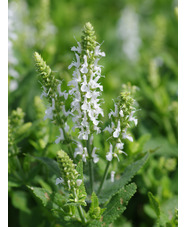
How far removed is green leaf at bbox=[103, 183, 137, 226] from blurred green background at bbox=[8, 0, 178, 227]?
1.79 ft

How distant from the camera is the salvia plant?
181 cm

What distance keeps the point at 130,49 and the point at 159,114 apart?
2067 mm

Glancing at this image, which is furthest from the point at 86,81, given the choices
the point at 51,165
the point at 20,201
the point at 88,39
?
the point at 20,201

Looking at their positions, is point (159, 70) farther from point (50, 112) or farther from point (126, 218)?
point (50, 112)

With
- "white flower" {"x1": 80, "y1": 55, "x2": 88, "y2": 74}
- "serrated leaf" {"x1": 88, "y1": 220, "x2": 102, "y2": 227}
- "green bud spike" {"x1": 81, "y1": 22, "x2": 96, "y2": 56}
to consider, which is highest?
"green bud spike" {"x1": 81, "y1": 22, "x2": 96, "y2": 56}

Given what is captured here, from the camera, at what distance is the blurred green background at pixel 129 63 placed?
→ 9.75 ft

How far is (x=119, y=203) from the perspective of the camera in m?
2.07

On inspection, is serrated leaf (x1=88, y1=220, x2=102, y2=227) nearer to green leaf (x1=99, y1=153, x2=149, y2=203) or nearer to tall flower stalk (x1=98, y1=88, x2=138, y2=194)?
green leaf (x1=99, y1=153, x2=149, y2=203)

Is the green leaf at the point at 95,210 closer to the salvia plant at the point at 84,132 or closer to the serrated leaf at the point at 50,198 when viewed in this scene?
the salvia plant at the point at 84,132

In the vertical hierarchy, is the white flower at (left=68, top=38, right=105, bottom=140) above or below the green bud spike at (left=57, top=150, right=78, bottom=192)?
above

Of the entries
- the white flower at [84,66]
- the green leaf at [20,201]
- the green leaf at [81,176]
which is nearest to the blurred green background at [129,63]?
the green leaf at [20,201]

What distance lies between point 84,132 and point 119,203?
0.53m

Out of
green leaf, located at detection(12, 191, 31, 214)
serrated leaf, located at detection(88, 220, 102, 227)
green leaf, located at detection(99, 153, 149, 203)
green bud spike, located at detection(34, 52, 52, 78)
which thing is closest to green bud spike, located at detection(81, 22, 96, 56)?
green bud spike, located at detection(34, 52, 52, 78)

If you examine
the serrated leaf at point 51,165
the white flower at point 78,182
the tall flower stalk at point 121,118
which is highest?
the tall flower stalk at point 121,118
